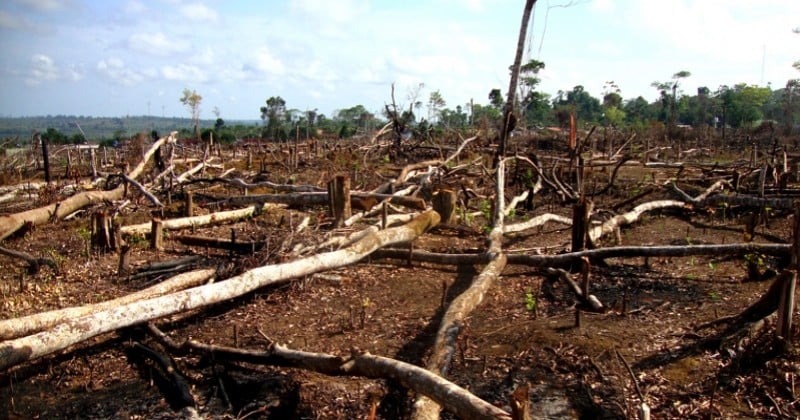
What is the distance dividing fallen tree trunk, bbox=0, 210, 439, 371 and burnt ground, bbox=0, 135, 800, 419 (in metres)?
0.36

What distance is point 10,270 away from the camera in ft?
23.1

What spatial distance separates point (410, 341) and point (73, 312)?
287cm

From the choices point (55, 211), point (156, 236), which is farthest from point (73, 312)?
point (55, 211)

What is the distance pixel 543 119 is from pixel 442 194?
60072mm

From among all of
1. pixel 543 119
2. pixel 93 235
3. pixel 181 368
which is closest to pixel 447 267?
pixel 181 368

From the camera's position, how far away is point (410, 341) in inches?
197

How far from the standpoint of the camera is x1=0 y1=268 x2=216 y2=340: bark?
4.34 metres

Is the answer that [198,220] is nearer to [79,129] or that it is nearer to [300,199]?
[300,199]

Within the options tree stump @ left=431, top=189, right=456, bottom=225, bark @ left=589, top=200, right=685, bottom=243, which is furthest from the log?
bark @ left=589, top=200, right=685, bottom=243

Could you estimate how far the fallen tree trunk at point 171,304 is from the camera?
12.9 feet

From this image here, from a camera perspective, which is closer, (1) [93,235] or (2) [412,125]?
(1) [93,235]

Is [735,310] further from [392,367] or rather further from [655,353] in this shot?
[392,367]

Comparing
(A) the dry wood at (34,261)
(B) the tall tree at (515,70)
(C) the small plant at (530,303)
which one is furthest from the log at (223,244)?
(B) the tall tree at (515,70)

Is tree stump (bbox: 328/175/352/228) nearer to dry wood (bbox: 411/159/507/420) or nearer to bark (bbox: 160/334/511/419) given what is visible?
dry wood (bbox: 411/159/507/420)
